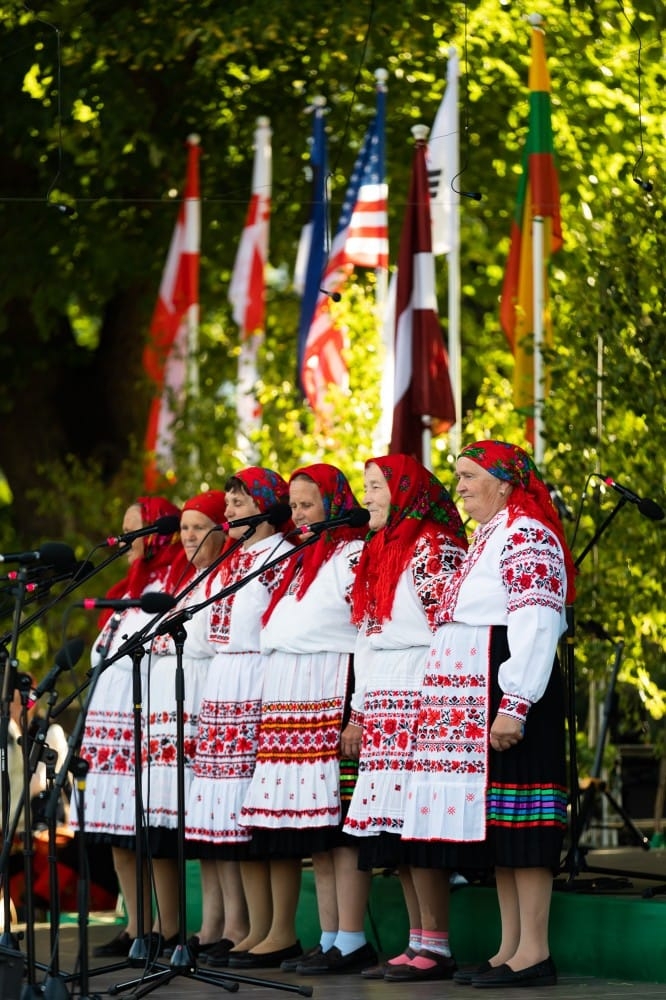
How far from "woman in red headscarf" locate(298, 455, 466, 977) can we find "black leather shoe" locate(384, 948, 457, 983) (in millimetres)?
181

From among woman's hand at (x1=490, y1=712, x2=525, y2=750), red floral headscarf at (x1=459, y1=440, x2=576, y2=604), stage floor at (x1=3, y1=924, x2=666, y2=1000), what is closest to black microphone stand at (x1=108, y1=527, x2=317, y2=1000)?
stage floor at (x1=3, y1=924, x2=666, y2=1000)

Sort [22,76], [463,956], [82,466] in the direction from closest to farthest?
[463,956]
[22,76]
[82,466]

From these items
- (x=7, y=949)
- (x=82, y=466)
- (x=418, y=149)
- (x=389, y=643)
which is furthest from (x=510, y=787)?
(x=82, y=466)

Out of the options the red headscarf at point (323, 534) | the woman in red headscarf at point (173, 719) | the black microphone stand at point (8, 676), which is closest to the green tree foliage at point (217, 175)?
the woman in red headscarf at point (173, 719)

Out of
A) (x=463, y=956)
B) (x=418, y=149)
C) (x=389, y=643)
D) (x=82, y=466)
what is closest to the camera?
(x=389, y=643)

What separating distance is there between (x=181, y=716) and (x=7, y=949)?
0.91 m

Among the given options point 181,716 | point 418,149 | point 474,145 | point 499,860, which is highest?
point 474,145

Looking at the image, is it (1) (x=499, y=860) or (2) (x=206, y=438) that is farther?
(2) (x=206, y=438)

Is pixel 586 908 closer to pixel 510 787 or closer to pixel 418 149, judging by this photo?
pixel 510 787

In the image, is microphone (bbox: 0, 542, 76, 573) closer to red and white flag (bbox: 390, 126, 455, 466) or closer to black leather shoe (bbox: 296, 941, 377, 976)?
black leather shoe (bbox: 296, 941, 377, 976)

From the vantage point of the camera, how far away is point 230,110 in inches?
600

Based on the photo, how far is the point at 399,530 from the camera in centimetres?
635

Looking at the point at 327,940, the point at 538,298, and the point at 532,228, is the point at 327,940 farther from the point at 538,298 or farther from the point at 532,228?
the point at 532,228

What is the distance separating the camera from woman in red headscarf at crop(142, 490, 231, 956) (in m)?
7.14
